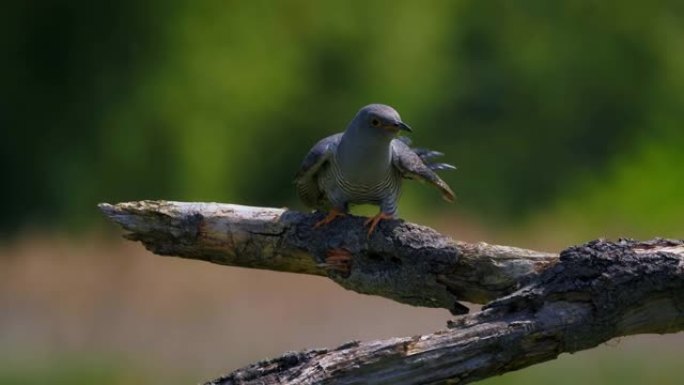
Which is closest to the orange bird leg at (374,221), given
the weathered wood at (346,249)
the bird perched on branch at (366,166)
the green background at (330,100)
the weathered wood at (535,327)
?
the weathered wood at (346,249)

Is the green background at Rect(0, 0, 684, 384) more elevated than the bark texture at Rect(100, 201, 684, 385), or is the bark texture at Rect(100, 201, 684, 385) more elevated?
the green background at Rect(0, 0, 684, 384)

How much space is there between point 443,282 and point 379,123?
109cm

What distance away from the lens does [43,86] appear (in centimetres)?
1827

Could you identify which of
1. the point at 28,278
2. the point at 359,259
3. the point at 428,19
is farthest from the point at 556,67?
the point at 359,259

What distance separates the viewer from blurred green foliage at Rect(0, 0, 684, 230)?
17.8 m

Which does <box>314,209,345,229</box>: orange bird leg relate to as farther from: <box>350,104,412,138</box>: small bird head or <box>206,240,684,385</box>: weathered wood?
<box>206,240,684,385</box>: weathered wood

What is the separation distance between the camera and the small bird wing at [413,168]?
20.6 ft

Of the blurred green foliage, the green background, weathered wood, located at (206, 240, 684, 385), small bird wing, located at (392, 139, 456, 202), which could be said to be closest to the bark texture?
weathered wood, located at (206, 240, 684, 385)

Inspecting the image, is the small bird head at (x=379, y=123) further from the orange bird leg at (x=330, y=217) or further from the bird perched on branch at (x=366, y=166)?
the orange bird leg at (x=330, y=217)

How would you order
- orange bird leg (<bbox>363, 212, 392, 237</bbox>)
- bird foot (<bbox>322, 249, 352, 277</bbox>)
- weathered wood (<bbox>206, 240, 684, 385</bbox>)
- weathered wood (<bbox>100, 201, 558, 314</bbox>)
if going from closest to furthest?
weathered wood (<bbox>206, 240, 684, 385</bbox>)
weathered wood (<bbox>100, 201, 558, 314</bbox>)
bird foot (<bbox>322, 249, 352, 277</bbox>)
orange bird leg (<bbox>363, 212, 392, 237</bbox>)

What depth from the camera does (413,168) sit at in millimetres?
6297

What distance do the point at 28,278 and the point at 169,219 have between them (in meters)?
8.38

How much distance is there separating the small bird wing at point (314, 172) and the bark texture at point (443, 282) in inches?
27.3

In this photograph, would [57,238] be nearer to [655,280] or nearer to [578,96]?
[578,96]
